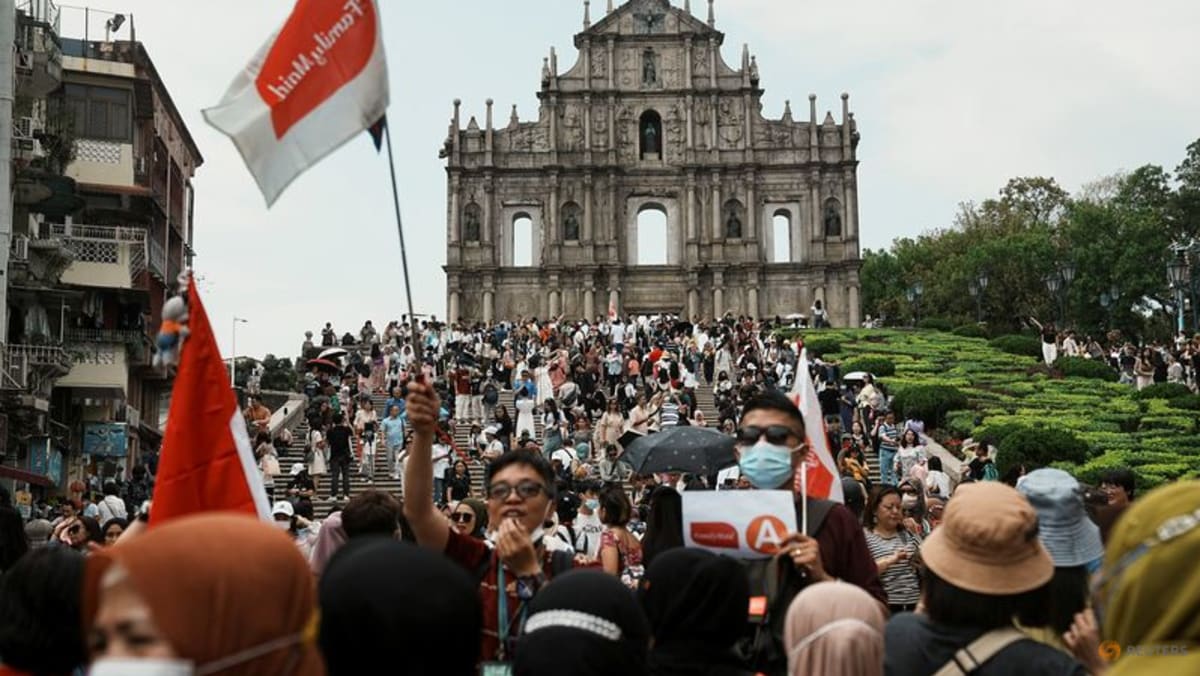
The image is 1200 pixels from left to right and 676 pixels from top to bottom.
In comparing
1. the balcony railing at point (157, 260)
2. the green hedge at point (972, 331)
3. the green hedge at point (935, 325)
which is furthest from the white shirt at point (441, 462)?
the green hedge at point (935, 325)

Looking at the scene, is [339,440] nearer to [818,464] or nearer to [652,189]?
[818,464]

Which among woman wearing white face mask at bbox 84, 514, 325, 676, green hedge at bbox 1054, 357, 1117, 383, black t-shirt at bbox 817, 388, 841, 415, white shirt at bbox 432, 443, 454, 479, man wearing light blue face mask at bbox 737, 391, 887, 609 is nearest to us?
woman wearing white face mask at bbox 84, 514, 325, 676

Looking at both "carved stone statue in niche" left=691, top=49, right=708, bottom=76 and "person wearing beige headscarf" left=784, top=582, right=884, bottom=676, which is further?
"carved stone statue in niche" left=691, top=49, right=708, bottom=76

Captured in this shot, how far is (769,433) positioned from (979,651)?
1599 millimetres

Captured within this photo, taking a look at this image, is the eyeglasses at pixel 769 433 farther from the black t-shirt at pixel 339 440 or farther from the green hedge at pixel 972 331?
the green hedge at pixel 972 331

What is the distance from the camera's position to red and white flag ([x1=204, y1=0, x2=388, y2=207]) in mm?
5449

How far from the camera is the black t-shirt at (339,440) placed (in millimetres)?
19969

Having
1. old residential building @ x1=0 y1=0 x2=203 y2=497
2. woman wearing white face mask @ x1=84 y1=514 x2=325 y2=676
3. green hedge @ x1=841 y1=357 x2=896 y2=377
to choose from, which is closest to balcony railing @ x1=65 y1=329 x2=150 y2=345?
old residential building @ x1=0 y1=0 x2=203 y2=497

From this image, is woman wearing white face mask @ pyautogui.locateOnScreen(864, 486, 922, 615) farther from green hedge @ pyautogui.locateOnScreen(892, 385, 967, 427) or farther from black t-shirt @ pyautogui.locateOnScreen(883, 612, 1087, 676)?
green hedge @ pyautogui.locateOnScreen(892, 385, 967, 427)

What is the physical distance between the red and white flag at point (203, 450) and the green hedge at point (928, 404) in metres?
22.4

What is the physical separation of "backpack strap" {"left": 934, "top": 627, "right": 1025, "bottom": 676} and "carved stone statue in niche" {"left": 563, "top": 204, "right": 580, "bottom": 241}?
174 ft

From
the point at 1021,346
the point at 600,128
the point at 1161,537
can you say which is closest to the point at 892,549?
the point at 1161,537

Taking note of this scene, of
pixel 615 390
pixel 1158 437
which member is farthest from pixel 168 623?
pixel 615 390

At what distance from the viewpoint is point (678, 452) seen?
407 inches
